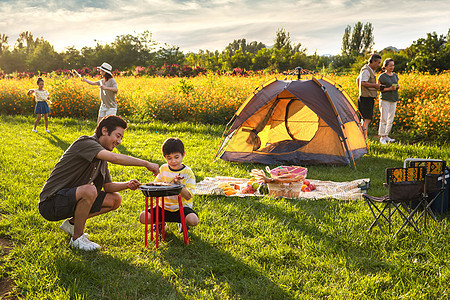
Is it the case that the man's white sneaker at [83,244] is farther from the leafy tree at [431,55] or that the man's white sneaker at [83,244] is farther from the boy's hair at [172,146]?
the leafy tree at [431,55]

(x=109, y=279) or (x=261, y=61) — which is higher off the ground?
(x=261, y=61)

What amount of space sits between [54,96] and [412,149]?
10.2m

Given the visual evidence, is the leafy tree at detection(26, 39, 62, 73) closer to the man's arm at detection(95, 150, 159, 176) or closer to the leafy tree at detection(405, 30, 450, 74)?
the leafy tree at detection(405, 30, 450, 74)

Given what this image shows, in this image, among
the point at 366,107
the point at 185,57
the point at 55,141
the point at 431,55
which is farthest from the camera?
the point at 185,57

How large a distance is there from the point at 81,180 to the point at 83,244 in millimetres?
558

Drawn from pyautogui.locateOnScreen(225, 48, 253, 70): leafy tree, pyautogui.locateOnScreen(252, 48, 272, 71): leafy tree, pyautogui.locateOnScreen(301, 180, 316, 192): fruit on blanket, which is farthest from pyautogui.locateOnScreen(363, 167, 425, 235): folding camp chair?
pyautogui.locateOnScreen(225, 48, 253, 70): leafy tree

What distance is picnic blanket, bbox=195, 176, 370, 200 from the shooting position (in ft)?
15.9

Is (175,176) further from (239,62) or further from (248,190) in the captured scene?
(239,62)

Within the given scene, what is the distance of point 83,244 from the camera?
10.8ft

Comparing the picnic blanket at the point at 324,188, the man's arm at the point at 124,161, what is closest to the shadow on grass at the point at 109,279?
the man's arm at the point at 124,161

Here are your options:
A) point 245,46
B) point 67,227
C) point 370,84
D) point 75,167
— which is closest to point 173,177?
point 75,167

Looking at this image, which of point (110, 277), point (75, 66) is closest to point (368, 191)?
point (110, 277)

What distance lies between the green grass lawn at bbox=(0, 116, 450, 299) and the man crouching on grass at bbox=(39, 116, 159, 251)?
1.05 feet

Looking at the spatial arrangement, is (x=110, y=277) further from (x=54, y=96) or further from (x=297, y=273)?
(x=54, y=96)
